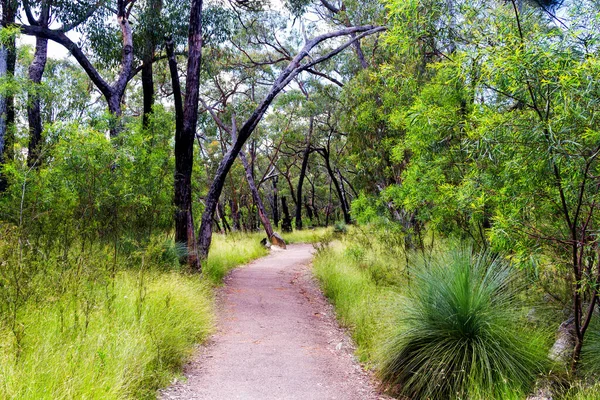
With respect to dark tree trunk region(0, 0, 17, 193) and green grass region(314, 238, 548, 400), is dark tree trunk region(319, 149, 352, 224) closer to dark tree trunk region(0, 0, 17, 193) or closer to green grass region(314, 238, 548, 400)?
dark tree trunk region(0, 0, 17, 193)

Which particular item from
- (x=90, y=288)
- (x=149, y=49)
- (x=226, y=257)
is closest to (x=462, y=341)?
(x=90, y=288)

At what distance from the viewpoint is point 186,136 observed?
27.5 feet

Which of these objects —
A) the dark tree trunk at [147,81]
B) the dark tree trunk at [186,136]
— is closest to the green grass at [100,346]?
the dark tree trunk at [186,136]

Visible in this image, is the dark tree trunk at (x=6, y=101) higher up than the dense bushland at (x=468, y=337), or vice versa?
the dark tree trunk at (x=6, y=101)

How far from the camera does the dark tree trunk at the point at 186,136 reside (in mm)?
8305

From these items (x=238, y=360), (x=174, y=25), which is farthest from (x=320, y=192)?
(x=238, y=360)

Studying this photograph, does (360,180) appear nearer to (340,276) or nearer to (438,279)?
(340,276)

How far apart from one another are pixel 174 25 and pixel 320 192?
3164 cm

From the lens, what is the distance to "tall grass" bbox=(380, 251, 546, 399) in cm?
368

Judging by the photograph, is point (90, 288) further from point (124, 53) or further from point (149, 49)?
point (149, 49)

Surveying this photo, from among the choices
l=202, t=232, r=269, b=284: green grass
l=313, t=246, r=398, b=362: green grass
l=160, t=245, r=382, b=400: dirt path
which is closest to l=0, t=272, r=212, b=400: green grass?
l=160, t=245, r=382, b=400: dirt path

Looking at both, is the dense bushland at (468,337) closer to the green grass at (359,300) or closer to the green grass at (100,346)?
the green grass at (359,300)

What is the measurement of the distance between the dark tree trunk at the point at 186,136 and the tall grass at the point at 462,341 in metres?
4.99

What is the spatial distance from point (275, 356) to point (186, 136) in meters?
5.04
